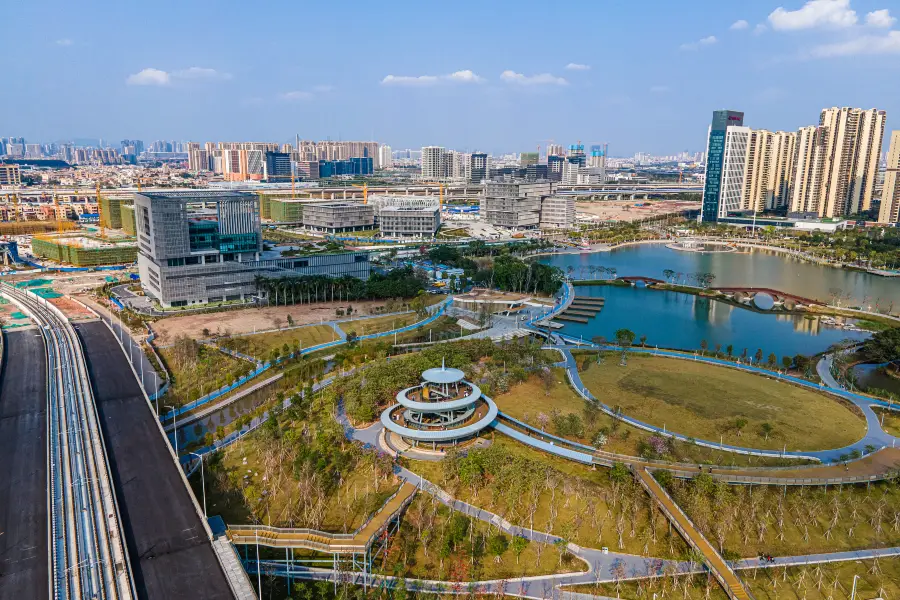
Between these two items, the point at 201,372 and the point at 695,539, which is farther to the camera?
the point at 201,372

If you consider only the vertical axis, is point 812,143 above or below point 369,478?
above

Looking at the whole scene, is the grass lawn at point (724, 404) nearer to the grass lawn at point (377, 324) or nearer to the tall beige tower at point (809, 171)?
the grass lawn at point (377, 324)

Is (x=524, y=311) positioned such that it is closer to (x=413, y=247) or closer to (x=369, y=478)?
(x=369, y=478)

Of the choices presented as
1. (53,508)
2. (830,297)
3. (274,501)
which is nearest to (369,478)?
(274,501)

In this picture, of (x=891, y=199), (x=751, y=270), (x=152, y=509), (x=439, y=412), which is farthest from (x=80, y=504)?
(x=891, y=199)

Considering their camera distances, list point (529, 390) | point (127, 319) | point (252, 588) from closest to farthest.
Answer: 1. point (252, 588)
2. point (529, 390)
3. point (127, 319)

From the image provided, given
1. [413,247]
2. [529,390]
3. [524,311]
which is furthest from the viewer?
[413,247]

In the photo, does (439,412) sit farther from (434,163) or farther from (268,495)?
(434,163)

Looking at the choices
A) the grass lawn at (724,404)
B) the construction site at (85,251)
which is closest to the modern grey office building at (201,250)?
the construction site at (85,251)
